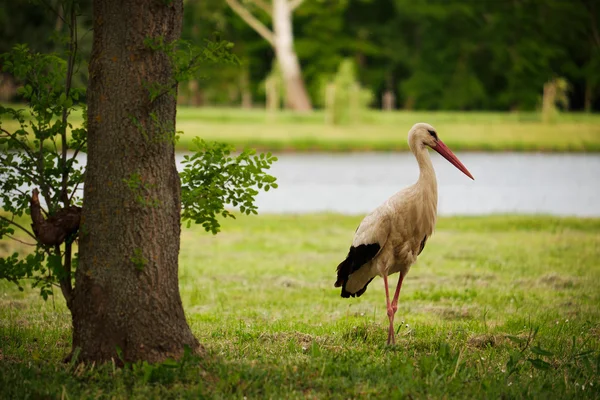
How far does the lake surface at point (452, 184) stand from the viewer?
16.6 metres

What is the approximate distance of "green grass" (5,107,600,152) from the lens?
29.0m

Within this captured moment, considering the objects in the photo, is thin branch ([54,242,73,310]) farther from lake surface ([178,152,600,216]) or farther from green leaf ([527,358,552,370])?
lake surface ([178,152,600,216])

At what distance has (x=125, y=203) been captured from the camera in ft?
15.9

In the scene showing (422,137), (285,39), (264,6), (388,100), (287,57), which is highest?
(264,6)

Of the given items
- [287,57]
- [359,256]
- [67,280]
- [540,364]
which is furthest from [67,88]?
[287,57]

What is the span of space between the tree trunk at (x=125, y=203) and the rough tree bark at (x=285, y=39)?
3596cm

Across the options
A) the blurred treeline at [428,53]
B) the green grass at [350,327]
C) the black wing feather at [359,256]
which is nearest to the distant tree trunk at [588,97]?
the blurred treeline at [428,53]

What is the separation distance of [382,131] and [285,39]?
34.7ft

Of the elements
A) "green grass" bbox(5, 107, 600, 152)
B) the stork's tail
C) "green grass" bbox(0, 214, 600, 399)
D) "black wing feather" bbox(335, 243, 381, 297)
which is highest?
"green grass" bbox(5, 107, 600, 152)

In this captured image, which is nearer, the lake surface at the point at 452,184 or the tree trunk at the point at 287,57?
the lake surface at the point at 452,184

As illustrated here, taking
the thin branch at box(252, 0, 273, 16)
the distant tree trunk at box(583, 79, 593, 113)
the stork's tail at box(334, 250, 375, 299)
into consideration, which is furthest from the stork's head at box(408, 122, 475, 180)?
the distant tree trunk at box(583, 79, 593, 113)

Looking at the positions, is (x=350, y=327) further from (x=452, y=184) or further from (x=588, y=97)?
(x=588, y=97)

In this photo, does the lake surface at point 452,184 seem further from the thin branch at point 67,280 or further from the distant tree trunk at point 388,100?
the distant tree trunk at point 388,100

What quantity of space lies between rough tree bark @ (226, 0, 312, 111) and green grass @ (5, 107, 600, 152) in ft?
14.6
